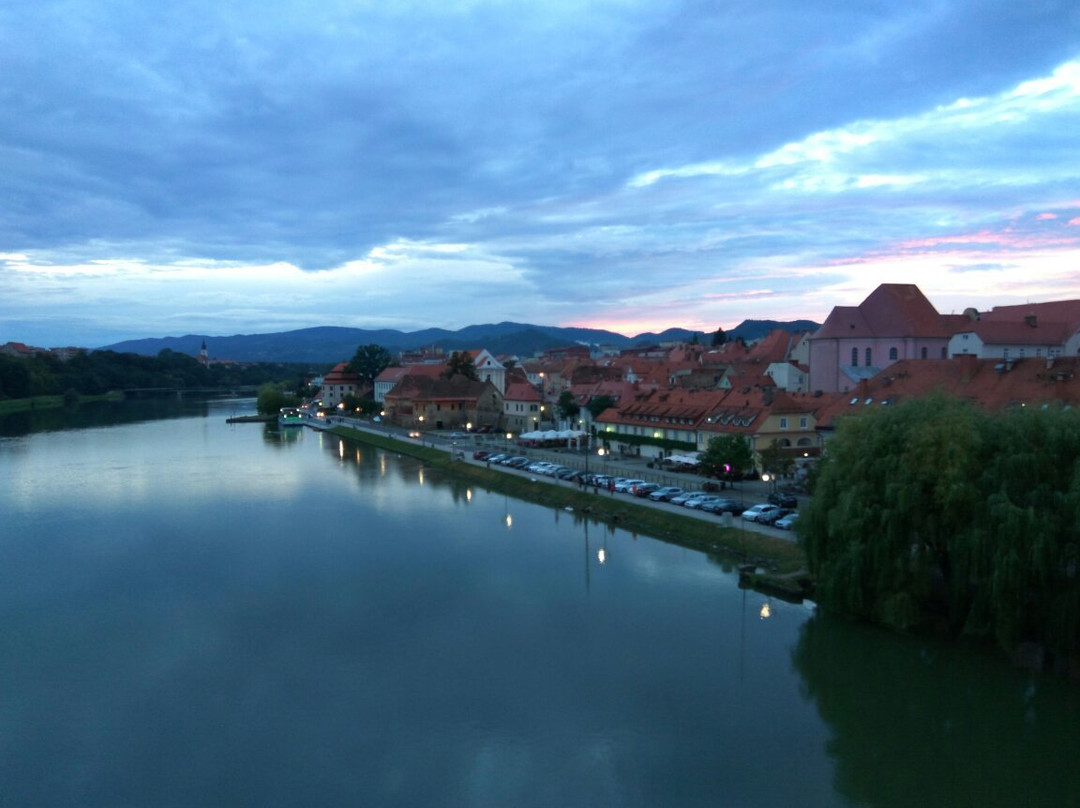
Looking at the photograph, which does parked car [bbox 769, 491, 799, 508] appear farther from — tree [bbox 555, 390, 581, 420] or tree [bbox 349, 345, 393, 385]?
tree [bbox 349, 345, 393, 385]

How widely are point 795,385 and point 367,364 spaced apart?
1395 inches

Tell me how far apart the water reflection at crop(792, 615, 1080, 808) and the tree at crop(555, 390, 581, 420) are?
21.9m

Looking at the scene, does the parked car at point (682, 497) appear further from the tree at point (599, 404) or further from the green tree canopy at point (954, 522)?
the tree at point (599, 404)

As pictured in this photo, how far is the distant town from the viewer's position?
21.1 metres

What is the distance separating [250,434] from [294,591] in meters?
32.0

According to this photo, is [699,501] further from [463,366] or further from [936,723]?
[463,366]

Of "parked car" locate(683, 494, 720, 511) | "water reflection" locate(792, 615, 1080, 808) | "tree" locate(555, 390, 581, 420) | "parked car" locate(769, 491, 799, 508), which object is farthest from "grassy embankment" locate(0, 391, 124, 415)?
"water reflection" locate(792, 615, 1080, 808)

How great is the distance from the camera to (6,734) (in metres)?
9.09

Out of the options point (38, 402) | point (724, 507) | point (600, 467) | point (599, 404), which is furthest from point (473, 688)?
point (38, 402)

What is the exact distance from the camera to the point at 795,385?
116ft

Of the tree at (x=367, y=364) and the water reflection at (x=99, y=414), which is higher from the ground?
the tree at (x=367, y=364)

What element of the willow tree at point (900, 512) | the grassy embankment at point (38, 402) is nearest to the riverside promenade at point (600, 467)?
the willow tree at point (900, 512)

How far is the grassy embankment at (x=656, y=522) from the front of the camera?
49.0 ft

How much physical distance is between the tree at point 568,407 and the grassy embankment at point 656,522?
20.0ft
